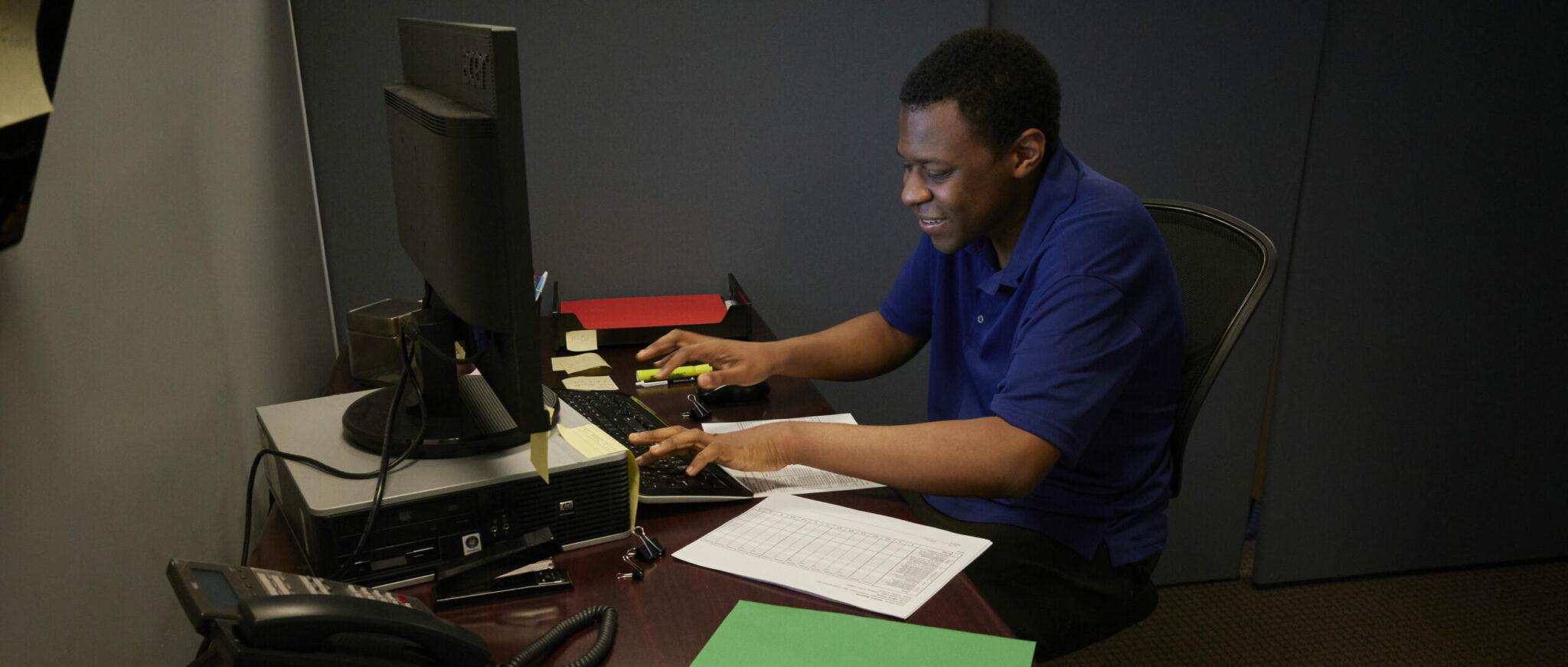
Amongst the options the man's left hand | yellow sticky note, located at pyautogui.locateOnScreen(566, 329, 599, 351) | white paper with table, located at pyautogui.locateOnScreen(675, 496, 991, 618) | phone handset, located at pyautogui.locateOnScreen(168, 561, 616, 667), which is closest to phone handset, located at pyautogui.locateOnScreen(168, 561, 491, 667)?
phone handset, located at pyautogui.locateOnScreen(168, 561, 616, 667)

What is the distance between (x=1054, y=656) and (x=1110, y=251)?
22.0 inches

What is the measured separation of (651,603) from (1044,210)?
2.49 ft

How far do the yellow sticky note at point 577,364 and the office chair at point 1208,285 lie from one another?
942 millimetres

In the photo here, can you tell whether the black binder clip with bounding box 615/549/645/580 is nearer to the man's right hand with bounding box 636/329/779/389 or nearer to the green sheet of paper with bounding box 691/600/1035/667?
the green sheet of paper with bounding box 691/600/1035/667

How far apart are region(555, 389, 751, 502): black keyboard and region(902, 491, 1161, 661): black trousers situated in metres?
0.27

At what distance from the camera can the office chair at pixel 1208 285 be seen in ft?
4.57

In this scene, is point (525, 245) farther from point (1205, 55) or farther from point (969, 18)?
point (1205, 55)

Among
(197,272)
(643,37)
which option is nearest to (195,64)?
(197,272)

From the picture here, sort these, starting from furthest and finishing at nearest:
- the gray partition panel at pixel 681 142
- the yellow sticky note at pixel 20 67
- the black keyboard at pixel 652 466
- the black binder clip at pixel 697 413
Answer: the gray partition panel at pixel 681 142 → the black binder clip at pixel 697 413 → the black keyboard at pixel 652 466 → the yellow sticky note at pixel 20 67

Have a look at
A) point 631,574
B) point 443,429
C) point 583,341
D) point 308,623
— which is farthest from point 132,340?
point 583,341

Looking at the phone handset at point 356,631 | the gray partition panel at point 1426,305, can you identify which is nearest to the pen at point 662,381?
the phone handset at point 356,631

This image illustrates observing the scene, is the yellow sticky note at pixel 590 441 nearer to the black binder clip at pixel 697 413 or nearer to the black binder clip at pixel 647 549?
the black binder clip at pixel 647 549

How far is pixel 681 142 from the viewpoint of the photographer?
2158 millimetres

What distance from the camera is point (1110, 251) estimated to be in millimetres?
1289
